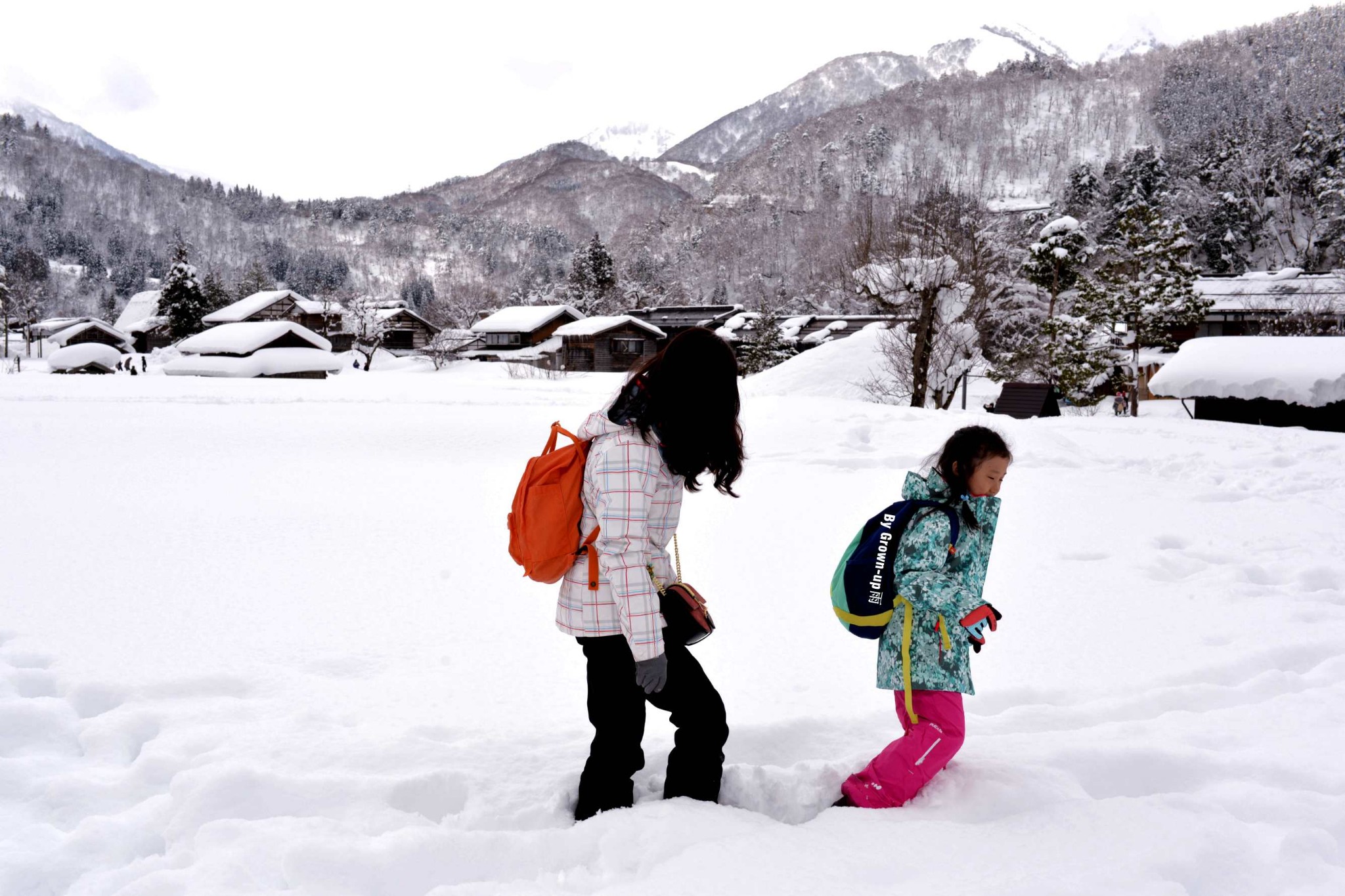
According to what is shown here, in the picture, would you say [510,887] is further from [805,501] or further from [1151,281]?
[1151,281]

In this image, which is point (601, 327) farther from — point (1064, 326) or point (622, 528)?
point (622, 528)

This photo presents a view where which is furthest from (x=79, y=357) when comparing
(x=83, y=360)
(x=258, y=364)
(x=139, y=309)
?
(x=139, y=309)

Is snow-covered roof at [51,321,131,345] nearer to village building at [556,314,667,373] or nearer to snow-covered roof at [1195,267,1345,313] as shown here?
village building at [556,314,667,373]

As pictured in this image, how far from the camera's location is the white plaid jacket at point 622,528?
83.4 inches

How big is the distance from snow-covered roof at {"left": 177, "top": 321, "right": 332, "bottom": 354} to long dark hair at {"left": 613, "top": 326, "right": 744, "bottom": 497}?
39685mm

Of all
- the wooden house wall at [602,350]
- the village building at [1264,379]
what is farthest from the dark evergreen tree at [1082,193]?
the village building at [1264,379]

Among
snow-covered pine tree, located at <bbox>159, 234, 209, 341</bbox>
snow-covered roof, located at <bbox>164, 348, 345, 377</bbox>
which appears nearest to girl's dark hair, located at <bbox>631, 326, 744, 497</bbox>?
snow-covered roof, located at <bbox>164, 348, 345, 377</bbox>

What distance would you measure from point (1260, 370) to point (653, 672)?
739 inches

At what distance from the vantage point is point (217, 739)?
9.39ft

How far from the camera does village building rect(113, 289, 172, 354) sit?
171 ft

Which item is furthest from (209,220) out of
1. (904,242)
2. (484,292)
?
(904,242)

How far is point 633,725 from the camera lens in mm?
2436

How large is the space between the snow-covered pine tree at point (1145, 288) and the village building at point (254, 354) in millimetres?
31166

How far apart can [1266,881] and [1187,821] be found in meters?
0.26
